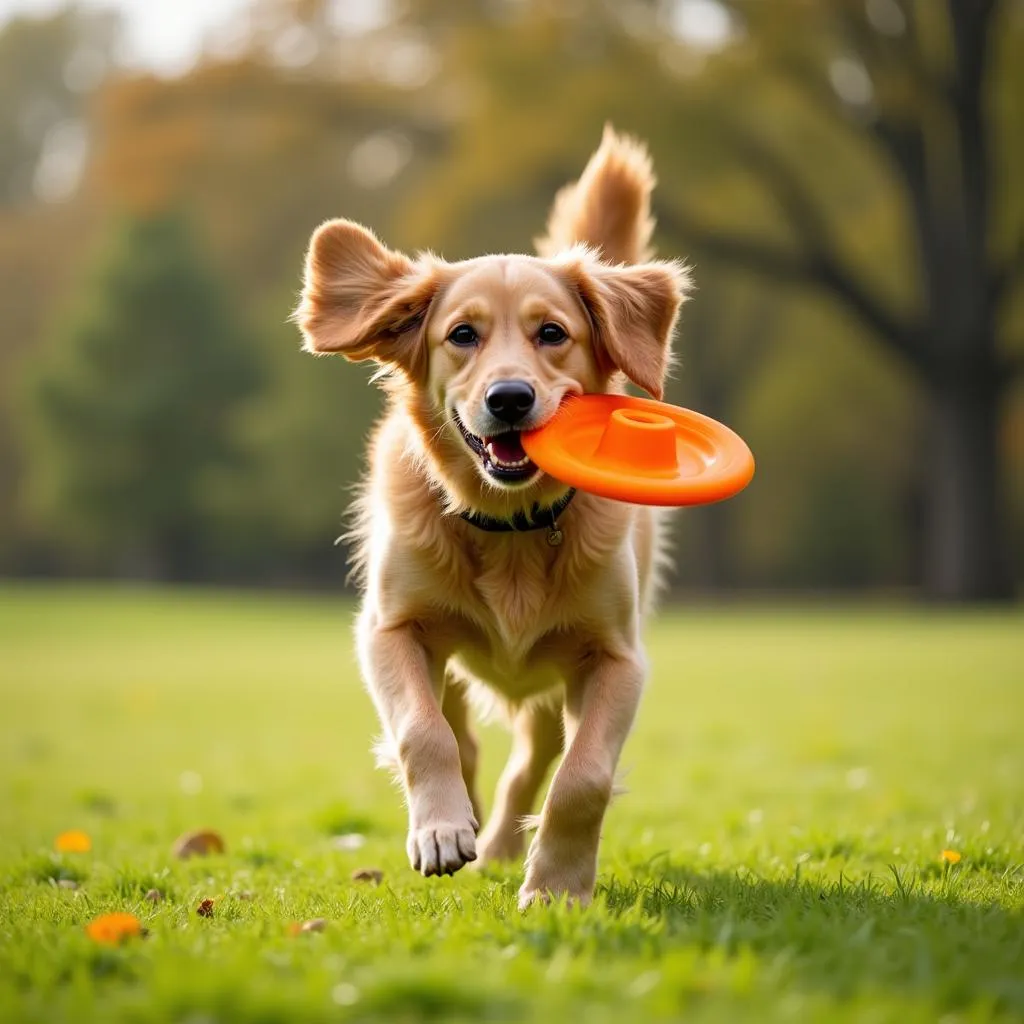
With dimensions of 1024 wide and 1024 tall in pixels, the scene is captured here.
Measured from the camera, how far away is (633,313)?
435cm

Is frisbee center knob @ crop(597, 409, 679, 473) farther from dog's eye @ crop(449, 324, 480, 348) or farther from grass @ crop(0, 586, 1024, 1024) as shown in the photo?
grass @ crop(0, 586, 1024, 1024)

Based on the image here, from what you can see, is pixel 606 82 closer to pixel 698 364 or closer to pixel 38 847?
pixel 698 364

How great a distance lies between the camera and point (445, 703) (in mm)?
4922

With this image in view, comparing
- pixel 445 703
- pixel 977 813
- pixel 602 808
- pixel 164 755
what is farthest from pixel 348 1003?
pixel 164 755

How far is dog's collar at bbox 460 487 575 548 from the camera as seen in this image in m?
4.14

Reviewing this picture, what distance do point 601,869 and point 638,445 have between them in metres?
1.37

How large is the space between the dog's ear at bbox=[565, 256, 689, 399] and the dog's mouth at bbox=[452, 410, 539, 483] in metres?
0.52

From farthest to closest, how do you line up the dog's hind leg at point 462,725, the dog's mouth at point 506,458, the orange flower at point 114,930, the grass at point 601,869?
the dog's hind leg at point 462,725
the dog's mouth at point 506,458
the orange flower at point 114,930
the grass at point 601,869

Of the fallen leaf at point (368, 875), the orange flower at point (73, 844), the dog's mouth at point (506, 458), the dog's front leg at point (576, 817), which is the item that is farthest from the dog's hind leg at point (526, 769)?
the orange flower at point (73, 844)

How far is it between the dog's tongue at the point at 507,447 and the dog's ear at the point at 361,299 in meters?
0.54

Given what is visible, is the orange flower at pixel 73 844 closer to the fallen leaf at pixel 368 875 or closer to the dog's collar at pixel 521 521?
the fallen leaf at pixel 368 875

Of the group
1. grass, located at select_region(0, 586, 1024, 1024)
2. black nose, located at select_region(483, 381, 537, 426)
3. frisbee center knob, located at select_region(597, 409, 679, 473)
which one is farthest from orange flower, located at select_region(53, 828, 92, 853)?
frisbee center knob, located at select_region(597, 409, 679, 473)

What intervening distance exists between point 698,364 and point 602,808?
3038 centimetres

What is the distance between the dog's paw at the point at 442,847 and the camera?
3395 millimetres
